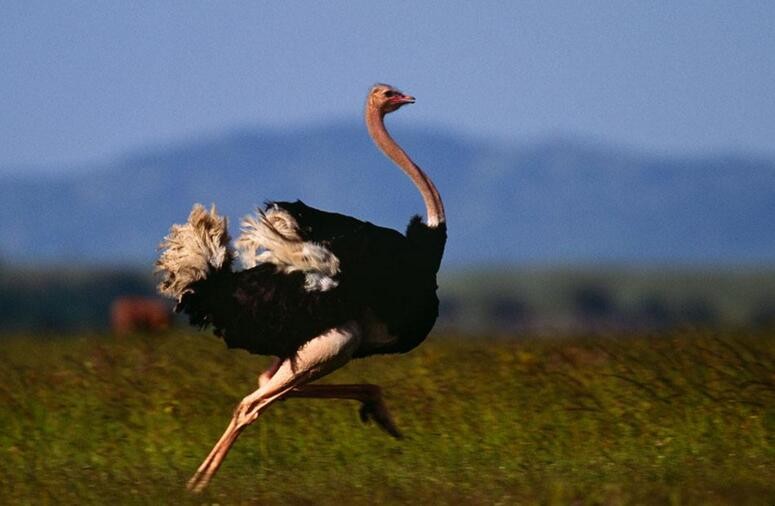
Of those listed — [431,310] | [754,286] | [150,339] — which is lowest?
[754,286]

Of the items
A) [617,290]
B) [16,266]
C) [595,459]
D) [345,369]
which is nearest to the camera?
[595,459]

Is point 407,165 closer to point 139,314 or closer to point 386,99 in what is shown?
point 386,99

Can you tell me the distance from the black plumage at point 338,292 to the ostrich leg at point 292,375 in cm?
5

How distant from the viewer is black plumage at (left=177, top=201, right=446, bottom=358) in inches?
412

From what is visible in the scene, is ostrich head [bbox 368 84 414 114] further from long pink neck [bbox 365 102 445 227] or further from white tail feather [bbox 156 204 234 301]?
A: white tail feather [bbox 156 204 234 301]

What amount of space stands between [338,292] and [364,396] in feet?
2.85

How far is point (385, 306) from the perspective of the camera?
10555 mm

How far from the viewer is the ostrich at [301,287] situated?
10.5m

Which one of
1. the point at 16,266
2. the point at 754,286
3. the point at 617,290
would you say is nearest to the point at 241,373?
the point at 617,290

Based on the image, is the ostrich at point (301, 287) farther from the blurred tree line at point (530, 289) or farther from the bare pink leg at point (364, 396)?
the blurred tree line at point (530, 289)

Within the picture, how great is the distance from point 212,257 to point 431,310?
3.61 feet

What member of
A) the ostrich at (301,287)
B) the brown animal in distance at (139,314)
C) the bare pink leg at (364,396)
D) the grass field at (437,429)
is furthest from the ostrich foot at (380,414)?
the brown animal in distance at (139,314)

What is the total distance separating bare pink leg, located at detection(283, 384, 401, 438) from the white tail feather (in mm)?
784

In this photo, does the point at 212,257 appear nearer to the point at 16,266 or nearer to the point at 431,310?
the point at 431,310
